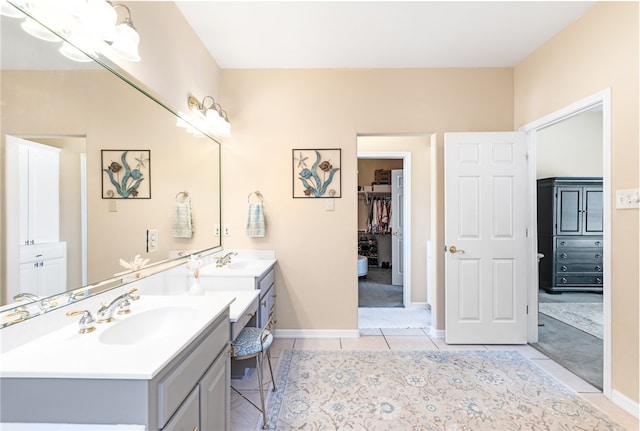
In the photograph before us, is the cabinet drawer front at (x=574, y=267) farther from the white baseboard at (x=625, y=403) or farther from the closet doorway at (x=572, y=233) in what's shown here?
the white baseboard at (x=625, y=403)

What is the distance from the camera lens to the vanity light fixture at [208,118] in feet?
7.49

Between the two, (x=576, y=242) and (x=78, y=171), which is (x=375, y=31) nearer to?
(x=78, y=171)

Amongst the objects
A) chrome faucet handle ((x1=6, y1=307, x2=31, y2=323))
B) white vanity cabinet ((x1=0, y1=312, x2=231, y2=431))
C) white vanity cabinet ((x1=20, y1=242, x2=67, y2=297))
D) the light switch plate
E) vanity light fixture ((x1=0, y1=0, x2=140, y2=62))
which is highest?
vanity light fixture ((x1=0, y1=0, x2=140, y2=62))

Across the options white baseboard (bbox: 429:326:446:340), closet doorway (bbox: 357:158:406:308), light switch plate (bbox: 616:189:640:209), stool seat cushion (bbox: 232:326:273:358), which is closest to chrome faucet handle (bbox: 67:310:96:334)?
stool seat cushion (bbox: 232:326:273:358)

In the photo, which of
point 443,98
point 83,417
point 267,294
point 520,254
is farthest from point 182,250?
point 520,254

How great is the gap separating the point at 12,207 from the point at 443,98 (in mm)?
3199

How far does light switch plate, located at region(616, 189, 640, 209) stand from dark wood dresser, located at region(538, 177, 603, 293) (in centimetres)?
286

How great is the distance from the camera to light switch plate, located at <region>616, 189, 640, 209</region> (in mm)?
1738

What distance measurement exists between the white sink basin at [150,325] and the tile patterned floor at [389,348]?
84 centimetres

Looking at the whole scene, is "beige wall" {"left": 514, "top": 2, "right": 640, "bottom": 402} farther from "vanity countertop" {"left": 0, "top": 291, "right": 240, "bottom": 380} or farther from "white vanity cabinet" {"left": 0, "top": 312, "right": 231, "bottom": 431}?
"white vanity cabinet" {"left": 0, "top": 312, "right": 231, "bottom": 431}

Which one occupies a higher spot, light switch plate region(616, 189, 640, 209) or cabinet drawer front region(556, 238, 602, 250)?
light switch plate region(616, 189, 640, 209)

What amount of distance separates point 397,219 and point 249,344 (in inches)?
140

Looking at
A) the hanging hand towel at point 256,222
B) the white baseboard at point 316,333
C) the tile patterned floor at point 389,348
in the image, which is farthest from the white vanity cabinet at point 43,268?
the white baseboard at point 316,333

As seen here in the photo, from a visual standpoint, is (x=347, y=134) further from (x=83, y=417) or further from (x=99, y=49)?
(x=83, y=417)
